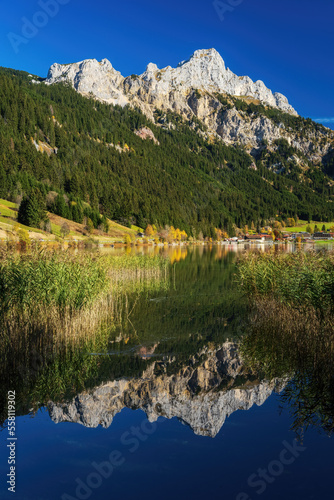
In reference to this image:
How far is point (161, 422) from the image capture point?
1180 cm

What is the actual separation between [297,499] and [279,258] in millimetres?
17725

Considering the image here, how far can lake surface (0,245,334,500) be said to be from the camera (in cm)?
855

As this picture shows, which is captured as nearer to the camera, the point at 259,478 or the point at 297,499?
the point at 297,499

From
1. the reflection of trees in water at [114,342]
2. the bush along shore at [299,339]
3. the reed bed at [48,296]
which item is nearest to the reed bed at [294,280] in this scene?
the bush along shore at [299,339]

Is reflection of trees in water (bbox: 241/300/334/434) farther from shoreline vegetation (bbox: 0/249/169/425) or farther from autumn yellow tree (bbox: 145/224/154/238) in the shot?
autumn yellow tree (bbox: 145/224/154/238)

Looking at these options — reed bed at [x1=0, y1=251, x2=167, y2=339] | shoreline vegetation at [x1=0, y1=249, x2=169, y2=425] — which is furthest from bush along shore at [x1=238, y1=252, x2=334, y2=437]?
reed bed at [x1=0, y1=251, x2=167, y2=339]

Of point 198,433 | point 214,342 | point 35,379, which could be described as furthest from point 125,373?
point 214,342

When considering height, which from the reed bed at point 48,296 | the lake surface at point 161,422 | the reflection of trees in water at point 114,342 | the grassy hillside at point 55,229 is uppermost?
the grassy hillside at point 55,229

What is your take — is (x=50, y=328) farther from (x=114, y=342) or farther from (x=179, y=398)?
(x=179, y=398)

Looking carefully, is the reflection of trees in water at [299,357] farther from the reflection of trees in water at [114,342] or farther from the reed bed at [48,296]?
the reed bed at [48,296]

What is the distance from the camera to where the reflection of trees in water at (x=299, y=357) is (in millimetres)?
11695

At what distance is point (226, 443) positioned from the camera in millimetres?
10438

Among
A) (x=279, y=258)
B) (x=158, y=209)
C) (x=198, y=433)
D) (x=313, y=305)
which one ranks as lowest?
(x=198, y=433)

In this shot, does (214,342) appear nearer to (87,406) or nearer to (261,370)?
(261,370)
